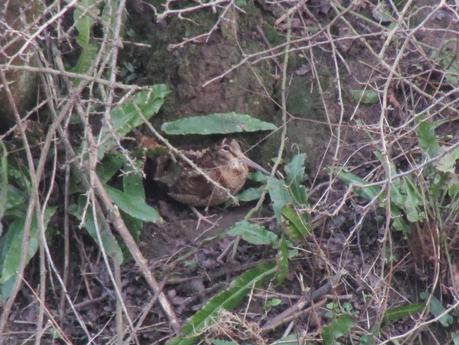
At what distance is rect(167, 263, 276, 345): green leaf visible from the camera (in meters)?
4.47

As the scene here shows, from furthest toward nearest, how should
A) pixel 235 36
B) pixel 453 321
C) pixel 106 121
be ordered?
pixel 235 36
pixel 453 321
pixel 106 121

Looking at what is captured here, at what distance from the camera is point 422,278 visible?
4.70 metres

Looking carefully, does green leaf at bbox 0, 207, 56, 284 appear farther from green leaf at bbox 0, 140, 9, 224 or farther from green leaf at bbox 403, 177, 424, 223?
green leaf at bbox 403, 177, 424, 223

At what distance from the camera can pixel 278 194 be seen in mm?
4848

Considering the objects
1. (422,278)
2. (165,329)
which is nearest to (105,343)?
(165,329)

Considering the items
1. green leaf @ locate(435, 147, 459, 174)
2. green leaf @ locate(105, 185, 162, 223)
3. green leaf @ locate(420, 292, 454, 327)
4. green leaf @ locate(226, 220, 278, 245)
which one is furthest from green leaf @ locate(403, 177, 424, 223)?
green leaf @ locate(105, 185, 162, 223)

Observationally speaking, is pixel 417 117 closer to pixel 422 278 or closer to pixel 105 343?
pixel 422 278

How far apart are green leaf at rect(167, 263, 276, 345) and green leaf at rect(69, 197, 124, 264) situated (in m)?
0.47

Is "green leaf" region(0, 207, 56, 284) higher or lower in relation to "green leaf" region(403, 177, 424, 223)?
higher

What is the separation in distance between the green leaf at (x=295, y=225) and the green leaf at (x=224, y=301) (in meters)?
0.19

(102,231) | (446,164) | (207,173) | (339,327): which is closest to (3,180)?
(102,231)

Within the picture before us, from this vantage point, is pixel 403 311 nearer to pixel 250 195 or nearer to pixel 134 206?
pixel 250 195

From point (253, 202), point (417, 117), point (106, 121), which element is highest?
point (106, 121)

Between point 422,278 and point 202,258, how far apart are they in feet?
3.76
